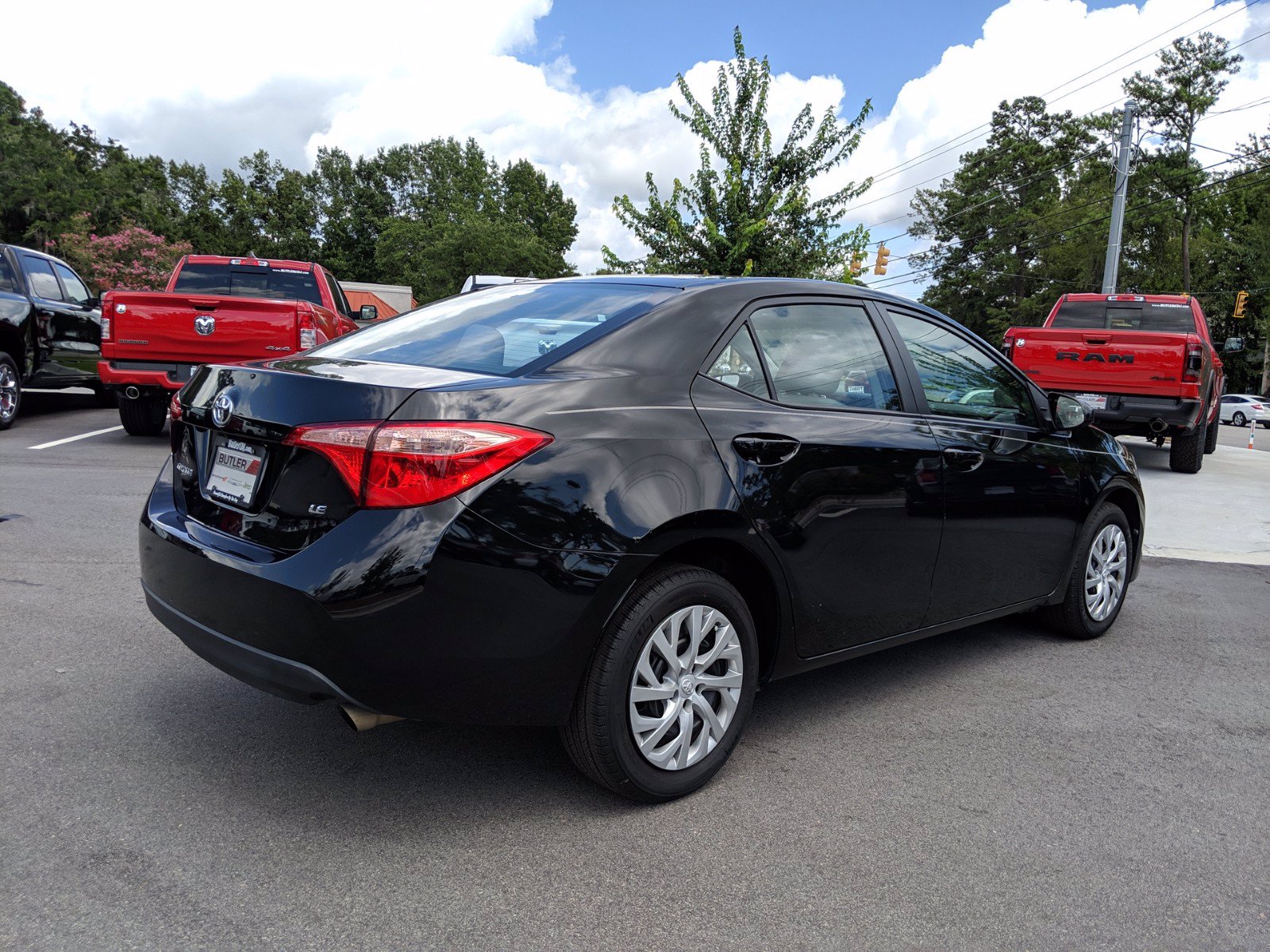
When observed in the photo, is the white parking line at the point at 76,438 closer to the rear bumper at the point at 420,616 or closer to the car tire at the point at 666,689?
the rear bumper at the point at 420,616

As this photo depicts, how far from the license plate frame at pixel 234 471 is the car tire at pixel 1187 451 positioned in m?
11.6

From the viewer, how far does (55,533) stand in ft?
20.2

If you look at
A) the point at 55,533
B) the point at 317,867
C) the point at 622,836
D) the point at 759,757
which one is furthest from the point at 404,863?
the point at 55,533

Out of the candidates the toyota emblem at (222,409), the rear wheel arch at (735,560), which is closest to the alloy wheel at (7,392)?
the toyota emblem at (222,409)

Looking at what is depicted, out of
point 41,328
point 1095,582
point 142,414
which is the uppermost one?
point 41,328

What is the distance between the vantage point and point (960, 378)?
13.8ft

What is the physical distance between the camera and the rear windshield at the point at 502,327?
3.15m

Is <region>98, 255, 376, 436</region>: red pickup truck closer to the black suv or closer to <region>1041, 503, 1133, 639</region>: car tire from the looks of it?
the black suv

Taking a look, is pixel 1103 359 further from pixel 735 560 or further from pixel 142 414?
pixel 142 414

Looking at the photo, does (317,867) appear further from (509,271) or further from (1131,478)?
(509,271)

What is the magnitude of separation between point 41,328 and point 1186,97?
1913 inches

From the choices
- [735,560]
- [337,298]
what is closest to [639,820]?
[735,560]

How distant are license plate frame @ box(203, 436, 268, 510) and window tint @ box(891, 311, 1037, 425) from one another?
95.2 inches

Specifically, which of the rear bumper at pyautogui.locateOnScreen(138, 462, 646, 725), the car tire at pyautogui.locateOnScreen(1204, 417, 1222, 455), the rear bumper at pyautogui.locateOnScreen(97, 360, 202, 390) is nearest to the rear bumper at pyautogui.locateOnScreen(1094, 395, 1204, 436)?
the car tire at pyautogui.locateOnScreen(1204, 417, 1222, 455)
